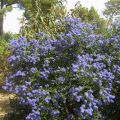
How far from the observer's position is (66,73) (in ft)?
17.9

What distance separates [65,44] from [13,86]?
3.39ft

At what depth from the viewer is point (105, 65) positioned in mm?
5582

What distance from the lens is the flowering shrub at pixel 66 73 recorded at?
5145 millimetres

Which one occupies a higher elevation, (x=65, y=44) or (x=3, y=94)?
(x=65, y=44)

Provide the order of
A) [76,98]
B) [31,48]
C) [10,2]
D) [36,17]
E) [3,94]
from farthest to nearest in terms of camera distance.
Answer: [10,2]
[3,94]
[36,17]
[31,48]
[76,98]

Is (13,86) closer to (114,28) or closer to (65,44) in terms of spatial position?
(65,44)

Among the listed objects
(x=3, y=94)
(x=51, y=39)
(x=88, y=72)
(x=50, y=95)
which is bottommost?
(x=3, y=94)

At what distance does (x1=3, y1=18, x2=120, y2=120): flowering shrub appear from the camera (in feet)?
16.9

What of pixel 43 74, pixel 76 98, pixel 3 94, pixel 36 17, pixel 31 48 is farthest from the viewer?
pixel 3 94

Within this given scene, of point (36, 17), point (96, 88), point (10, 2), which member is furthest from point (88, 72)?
point (10, 2)

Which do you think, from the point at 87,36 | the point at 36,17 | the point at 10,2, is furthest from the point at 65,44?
the point at 10,2

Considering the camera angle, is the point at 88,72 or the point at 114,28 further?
the point at 114,28

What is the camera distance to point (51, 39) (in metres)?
6.20

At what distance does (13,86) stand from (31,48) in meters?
0.66
